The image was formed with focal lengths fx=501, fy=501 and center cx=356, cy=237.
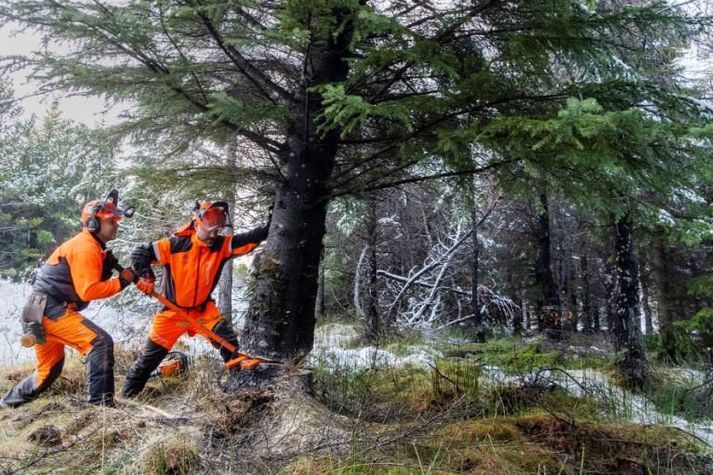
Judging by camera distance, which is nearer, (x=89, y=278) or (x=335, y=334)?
(x=89, y=278)

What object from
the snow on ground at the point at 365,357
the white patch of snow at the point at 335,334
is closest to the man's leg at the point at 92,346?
the snow on ground at the point at 365,357

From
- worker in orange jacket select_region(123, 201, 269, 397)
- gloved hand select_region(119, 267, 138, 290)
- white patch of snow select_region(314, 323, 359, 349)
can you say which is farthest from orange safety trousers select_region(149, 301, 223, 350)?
white patch of snow select_region(314, 323, 359, 349)

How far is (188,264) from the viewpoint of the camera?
5.13m

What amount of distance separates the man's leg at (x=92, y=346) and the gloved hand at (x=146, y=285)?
0.57 metres

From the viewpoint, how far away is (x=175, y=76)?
4.04 metres

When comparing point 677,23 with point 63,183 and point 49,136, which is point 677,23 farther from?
point 49,136

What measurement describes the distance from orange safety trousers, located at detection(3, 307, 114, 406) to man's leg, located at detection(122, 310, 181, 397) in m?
0.42

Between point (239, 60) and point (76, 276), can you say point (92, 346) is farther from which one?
point (239, 60)

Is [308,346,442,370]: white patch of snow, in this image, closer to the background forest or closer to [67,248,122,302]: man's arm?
the background forest

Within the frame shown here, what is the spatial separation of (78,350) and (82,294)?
2.03 ft

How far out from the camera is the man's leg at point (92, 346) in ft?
14.8

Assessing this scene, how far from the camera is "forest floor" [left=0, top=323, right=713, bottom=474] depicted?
288 centimetres

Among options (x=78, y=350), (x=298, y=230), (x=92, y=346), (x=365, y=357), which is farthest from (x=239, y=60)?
(x=365, y=357)

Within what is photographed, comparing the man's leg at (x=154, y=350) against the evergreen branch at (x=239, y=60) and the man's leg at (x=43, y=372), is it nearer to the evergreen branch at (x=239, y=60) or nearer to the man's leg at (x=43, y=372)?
the man's leg at (x=43, y=372)
